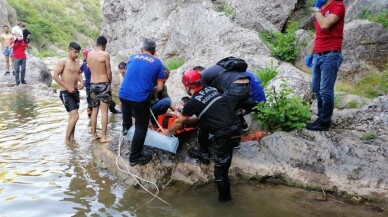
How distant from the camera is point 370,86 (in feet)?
24.3

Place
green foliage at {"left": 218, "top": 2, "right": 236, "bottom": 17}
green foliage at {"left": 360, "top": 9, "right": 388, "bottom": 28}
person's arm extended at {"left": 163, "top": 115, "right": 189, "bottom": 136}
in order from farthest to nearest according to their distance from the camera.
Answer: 1. green foliage at {"left": 218, "top": 2, "right": 236, "bottom": 17}
2. green foliage at {"left": 360, "top": 9, "right": 388, "bottom": 28}
3. person's arm extended at {"left": 163, "top": 115, "right": 189, "bottom": 136}

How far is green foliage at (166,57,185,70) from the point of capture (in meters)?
11.5

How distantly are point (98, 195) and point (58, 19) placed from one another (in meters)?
59.4

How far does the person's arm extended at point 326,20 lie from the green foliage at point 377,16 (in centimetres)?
423

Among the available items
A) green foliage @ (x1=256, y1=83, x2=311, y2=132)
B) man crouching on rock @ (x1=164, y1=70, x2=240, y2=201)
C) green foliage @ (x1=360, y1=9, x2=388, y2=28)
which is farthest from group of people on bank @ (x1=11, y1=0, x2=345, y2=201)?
green foliage @ (x1=360, y1=9, x2=388, y2=28)

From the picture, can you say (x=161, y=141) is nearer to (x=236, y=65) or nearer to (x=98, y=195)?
(x=98, y=195)

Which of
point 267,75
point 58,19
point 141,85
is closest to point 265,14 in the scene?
point 267,75

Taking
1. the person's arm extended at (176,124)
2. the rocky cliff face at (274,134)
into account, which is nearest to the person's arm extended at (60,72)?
the rocky cliff face at (274,134)

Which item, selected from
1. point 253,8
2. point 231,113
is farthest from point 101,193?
point 253,8

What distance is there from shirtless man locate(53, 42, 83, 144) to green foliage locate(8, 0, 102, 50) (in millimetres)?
37066

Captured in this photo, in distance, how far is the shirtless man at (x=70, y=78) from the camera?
687cm

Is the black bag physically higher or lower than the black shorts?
higher

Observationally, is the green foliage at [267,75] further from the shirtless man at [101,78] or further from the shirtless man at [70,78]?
the shirtless man at [70,78]

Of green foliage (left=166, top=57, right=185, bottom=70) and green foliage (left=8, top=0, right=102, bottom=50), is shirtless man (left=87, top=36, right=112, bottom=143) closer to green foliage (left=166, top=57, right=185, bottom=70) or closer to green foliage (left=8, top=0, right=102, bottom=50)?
green foliage (left=166, top=57, right=185, bottom=70)
